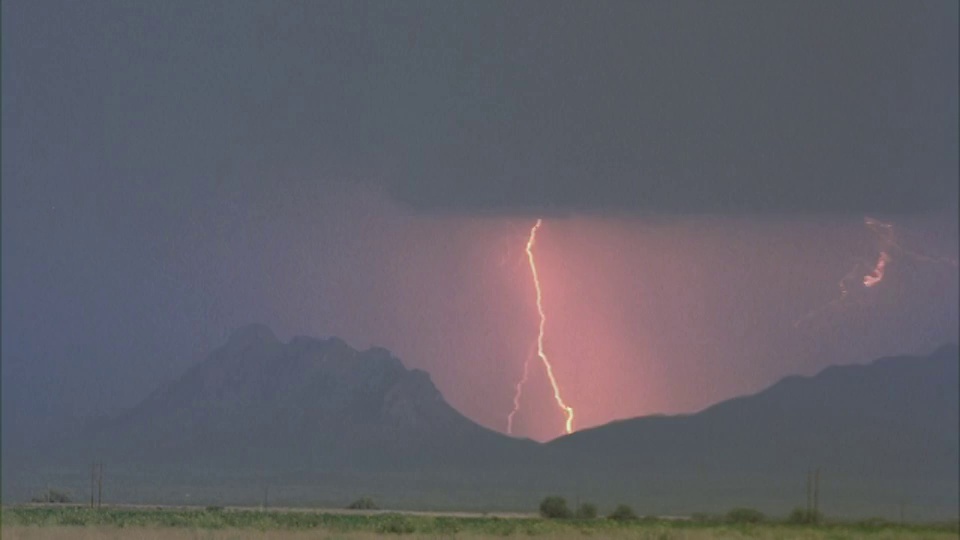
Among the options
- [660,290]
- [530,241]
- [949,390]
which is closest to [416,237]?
[530,241]

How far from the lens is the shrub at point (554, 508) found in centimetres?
3381

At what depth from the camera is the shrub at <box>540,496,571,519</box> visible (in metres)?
33.8

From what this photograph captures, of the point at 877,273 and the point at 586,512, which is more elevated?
the point at 877,273

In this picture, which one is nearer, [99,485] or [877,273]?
[877,273]

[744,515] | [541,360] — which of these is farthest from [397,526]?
[744,515]

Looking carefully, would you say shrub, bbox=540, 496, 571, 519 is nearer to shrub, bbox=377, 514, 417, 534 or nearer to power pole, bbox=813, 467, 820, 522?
shrub, bbox=377, 514, 417, 534

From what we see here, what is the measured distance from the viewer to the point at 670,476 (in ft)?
97.9

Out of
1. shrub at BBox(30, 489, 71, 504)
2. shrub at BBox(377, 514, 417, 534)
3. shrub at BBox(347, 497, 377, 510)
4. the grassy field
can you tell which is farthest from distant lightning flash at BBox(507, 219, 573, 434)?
shrub at BBox(30, 489, 71, 504)

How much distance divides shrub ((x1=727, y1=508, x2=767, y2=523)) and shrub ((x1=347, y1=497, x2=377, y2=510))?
672 centimetres

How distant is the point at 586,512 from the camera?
117ft

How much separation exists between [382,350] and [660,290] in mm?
4615

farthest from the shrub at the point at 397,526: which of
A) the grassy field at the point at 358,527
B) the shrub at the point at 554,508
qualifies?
the shrub at the point at 554,508

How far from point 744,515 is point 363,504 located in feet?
25.5

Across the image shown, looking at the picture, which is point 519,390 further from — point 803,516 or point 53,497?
point 53,497
